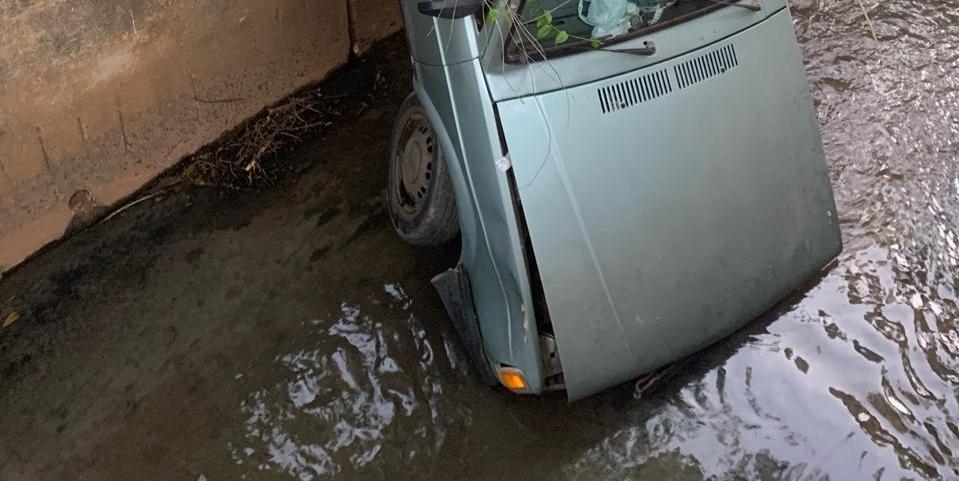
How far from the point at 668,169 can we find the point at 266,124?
1.98m

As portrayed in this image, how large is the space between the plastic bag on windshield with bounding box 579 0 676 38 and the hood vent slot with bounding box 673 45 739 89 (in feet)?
0.70

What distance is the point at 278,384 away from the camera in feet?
9.26

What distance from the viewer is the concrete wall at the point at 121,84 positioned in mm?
2742

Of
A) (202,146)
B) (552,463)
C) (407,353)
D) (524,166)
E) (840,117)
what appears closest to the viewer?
(524,166)

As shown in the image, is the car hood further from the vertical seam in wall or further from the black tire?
the vertical seam in wall

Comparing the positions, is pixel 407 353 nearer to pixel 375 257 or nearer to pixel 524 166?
pixel 375 257

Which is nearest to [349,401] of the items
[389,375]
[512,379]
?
[389,375]

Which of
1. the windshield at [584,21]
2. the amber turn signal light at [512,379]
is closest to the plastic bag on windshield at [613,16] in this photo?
the windshield at [584,21]

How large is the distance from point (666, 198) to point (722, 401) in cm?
90

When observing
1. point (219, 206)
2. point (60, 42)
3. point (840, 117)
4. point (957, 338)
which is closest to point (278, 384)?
point (219, 206)

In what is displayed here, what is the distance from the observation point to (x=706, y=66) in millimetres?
2566

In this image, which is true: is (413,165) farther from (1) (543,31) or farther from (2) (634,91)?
(2) (634,91)

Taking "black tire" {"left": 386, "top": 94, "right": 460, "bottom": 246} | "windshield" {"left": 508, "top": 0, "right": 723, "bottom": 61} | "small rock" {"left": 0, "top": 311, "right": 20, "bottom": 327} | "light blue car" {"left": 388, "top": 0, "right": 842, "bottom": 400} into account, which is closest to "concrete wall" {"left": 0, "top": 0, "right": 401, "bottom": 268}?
"small rock" {"left": 0, "top": 311, "right": 20, "bottom": 327}

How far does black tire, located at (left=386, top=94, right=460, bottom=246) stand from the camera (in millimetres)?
2854
